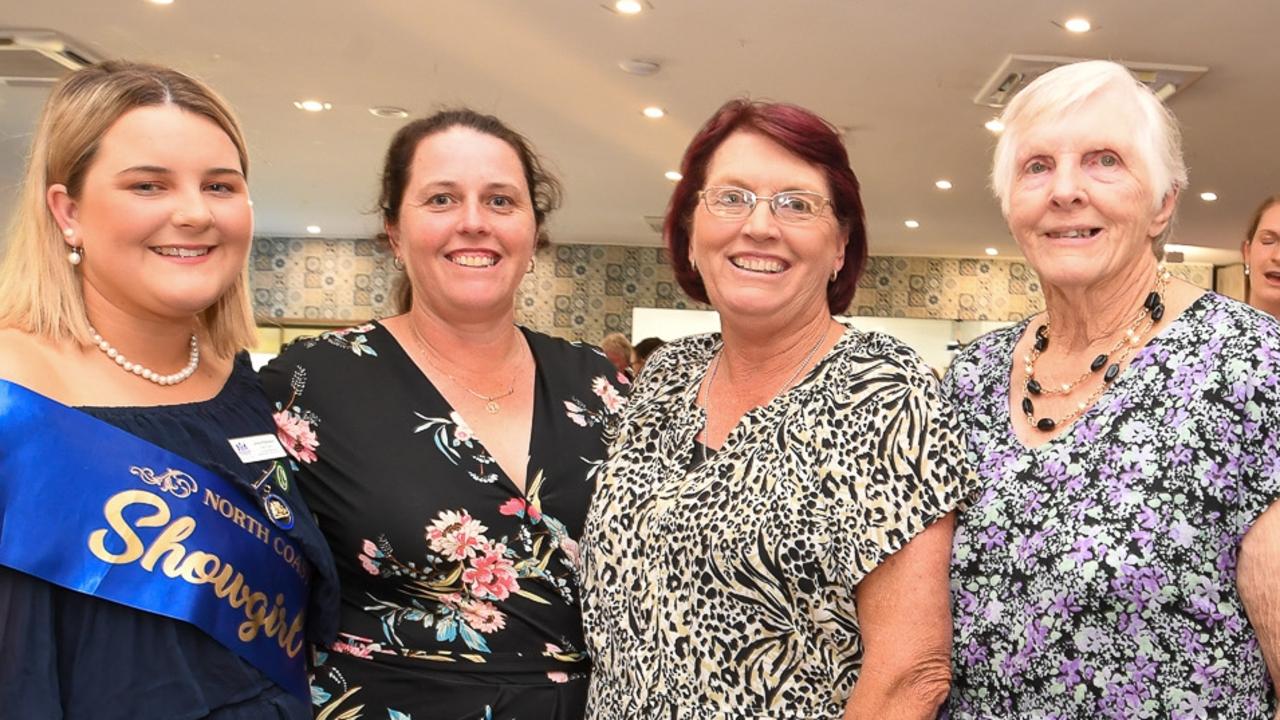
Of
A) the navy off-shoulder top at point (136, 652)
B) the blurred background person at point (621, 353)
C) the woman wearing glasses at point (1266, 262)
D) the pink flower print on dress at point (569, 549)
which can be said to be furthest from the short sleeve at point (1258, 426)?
the blurred background person at point (621, 353)

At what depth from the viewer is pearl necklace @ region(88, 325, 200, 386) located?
143 centimetres

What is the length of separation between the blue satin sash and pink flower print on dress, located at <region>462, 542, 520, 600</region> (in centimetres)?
27

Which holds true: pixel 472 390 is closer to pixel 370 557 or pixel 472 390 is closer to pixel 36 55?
pixel 370 557


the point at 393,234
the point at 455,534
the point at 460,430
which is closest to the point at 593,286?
the point at 393,234

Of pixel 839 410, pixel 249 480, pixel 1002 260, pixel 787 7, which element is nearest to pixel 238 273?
pixel 249 480

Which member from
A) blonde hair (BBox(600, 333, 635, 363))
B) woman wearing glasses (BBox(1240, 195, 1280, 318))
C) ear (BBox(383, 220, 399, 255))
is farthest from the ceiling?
ear (BBox(383, 220, 399, 255))

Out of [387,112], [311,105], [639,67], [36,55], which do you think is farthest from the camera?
[387,112]

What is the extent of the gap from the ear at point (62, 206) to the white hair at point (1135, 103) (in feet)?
4.10

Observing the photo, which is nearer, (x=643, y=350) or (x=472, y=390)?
(x=472, y=390)

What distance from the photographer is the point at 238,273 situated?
5.21 ft

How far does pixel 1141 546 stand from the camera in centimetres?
129

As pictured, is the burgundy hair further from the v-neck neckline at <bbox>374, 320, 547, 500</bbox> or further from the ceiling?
the ceiling

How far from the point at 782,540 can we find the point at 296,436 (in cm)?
76

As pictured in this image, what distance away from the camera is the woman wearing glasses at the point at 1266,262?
349 centimetres
